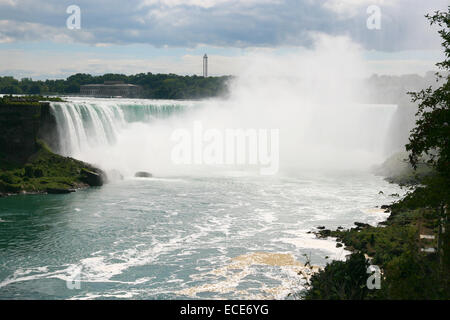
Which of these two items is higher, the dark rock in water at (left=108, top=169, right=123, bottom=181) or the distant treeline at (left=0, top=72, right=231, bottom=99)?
the distant treeline at (left=0, top=72, right=231, bottom=99)

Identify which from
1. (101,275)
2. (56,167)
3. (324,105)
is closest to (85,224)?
(101,275)

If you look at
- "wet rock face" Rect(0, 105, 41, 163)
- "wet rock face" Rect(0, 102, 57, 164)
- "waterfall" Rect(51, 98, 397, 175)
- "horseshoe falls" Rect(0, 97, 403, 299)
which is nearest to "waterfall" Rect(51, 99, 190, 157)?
"waterfall" Rect(51, 98, 397, 175)

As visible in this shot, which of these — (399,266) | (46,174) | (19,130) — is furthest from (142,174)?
(399,266)

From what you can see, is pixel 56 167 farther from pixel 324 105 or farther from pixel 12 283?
pixel 324 105

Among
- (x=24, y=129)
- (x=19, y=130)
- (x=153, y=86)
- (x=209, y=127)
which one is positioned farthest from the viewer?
(x=153, y=86)

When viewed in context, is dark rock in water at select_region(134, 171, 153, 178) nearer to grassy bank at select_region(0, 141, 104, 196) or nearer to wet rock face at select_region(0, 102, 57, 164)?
grassy bank at select_region(0, 141, 104, 196)

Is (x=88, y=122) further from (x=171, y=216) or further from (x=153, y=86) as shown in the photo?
(x=153, y=86)

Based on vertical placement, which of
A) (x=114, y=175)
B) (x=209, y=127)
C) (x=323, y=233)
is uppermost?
(x=209, y=127)

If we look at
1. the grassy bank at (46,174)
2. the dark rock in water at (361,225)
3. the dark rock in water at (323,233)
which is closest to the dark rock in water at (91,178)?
the grassy bank at (46,174)
